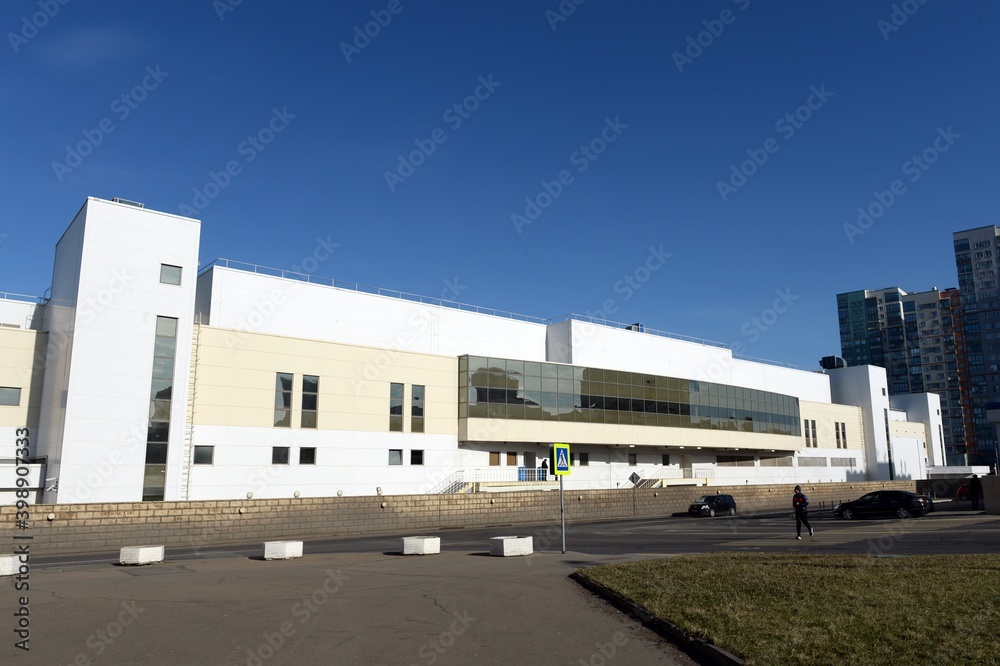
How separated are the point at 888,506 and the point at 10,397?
133ft

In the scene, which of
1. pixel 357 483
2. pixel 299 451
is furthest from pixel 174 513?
pixel 357 483

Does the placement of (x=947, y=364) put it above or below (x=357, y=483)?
above

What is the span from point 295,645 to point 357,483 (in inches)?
1232

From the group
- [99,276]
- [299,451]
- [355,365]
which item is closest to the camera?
[99,276]

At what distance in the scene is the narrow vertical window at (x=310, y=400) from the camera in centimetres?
3838

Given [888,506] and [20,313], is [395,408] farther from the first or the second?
[888,506]

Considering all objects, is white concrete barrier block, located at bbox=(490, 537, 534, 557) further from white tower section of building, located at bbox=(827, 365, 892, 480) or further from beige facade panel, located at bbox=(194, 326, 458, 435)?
white tower section of building, located at bbox=(827, 365, 892, 480)

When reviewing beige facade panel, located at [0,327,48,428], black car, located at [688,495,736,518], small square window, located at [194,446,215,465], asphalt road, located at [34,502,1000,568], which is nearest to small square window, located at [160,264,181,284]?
beige facade panel, located at [0,327,48,428]

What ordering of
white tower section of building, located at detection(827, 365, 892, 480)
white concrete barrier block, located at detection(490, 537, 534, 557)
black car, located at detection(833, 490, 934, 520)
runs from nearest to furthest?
white concrete barrier block, located at detection(490, 537, 534, 557) → black car, located at detection(833, 490, 934, 520) → white tower section of building, located at detection(827, 365, 892, 480)

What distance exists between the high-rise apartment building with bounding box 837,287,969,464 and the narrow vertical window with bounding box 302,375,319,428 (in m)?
129

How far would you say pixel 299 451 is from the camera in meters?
37.7

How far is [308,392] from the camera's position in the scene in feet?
127

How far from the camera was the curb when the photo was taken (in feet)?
26.4

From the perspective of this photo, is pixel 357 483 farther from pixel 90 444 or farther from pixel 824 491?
pixel 824 491
